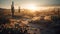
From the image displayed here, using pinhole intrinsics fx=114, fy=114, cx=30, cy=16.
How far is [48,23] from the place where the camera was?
2539 mm

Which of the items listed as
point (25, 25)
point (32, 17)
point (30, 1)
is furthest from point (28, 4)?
point (25, 25)

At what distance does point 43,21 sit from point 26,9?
47 cm

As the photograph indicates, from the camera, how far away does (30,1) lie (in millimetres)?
2641

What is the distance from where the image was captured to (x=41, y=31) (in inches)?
98.0

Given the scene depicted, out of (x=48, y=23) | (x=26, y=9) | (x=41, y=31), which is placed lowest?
(x=41, y=31)

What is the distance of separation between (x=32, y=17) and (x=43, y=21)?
266 mm

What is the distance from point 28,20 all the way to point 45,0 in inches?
24.1

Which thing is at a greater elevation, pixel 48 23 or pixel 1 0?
pixel 1 0

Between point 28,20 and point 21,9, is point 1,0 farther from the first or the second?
point 28,20

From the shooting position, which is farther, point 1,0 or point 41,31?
point 1,0

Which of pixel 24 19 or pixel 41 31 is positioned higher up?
pixel 24 19

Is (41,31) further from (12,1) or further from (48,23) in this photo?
(12,1)

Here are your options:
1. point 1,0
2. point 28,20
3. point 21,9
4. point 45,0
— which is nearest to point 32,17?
point 28,20

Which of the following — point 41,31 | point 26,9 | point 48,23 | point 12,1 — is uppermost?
point 12,1
